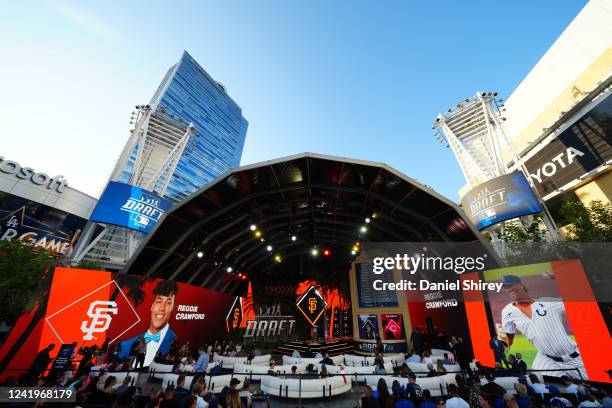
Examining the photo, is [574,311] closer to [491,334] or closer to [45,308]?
[491,334]

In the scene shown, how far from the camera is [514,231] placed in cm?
1381

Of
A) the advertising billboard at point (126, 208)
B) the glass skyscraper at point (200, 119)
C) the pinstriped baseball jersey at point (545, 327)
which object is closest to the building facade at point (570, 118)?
the pinstriped baseball jersey at point (545, 327)

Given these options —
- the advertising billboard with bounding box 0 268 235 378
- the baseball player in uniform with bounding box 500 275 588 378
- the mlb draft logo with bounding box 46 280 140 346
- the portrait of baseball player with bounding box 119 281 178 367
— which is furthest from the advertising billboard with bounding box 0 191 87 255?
the baseball player in uniform with bounding box 500 275 588 378

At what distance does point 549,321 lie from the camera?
9680mm

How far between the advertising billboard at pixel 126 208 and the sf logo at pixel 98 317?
566 centimetres

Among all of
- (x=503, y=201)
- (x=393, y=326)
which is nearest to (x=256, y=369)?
(x=393, y=326)

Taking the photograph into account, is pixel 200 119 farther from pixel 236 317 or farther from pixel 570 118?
pixel 570 118

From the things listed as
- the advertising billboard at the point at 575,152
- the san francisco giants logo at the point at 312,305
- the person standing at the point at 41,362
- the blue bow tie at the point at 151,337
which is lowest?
the person standing at the point at 41,362

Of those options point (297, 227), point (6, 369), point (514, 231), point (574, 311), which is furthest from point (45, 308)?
point (514, 231)

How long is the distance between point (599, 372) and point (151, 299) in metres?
19.9

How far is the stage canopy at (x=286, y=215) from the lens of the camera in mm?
12844

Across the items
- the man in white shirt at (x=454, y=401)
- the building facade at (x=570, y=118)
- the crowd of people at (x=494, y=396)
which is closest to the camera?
the crowd of people at (x=494, y=396)

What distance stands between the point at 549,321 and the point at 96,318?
774 inches

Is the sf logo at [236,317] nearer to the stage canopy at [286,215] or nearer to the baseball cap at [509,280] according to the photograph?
the stage canopy at [286,215]
